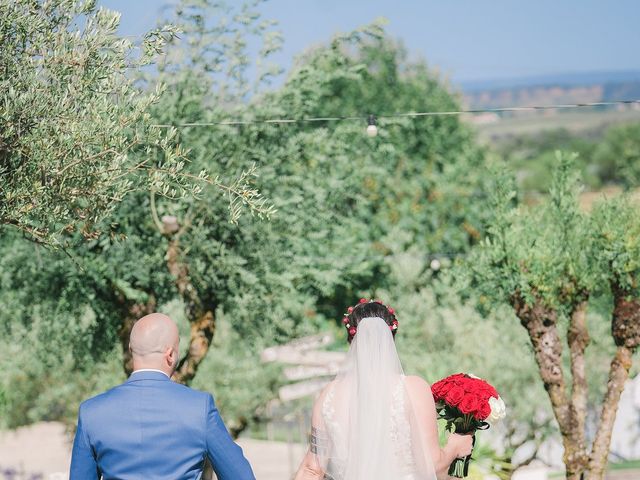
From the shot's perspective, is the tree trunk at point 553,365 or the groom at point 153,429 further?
the tree trunk at point 553,365

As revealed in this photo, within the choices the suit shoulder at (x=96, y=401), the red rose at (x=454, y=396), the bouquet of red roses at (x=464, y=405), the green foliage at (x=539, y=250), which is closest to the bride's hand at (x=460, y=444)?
the bouquet of red roses at (x=464, y=405)

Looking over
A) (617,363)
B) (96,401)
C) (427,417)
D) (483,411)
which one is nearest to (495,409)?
(483,411)

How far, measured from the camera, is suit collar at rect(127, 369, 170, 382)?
14.5 ft

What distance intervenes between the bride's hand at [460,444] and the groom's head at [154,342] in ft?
8.37

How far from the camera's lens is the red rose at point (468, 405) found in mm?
6348

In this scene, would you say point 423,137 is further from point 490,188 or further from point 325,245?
point 490,188

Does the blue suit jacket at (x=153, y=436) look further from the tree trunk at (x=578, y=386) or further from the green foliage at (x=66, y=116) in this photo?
the tree trunk at (x=578, y=386)

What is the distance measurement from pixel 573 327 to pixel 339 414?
214 inches

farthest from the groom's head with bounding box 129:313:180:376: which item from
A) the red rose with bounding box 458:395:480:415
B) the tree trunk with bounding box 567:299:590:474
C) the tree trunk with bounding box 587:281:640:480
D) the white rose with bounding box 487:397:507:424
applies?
the tree trunk with bounding box 587:281:640:480

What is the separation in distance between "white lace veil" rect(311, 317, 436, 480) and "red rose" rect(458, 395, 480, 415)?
655mm

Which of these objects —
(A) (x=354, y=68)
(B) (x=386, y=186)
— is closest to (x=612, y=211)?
(A) (x=354, y=68)

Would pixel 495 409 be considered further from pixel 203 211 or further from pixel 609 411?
pixel 203 211

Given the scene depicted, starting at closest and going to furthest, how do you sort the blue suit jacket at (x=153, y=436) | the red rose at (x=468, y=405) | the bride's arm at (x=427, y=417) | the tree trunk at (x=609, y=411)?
the blue suit jacket at (x=153, y=436) → the bride's arm at (x=427, y=417) → the red rose at (x=468, y=405) → the tree trunk at (x=609, y=411)

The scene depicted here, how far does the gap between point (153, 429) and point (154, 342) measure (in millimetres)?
414
